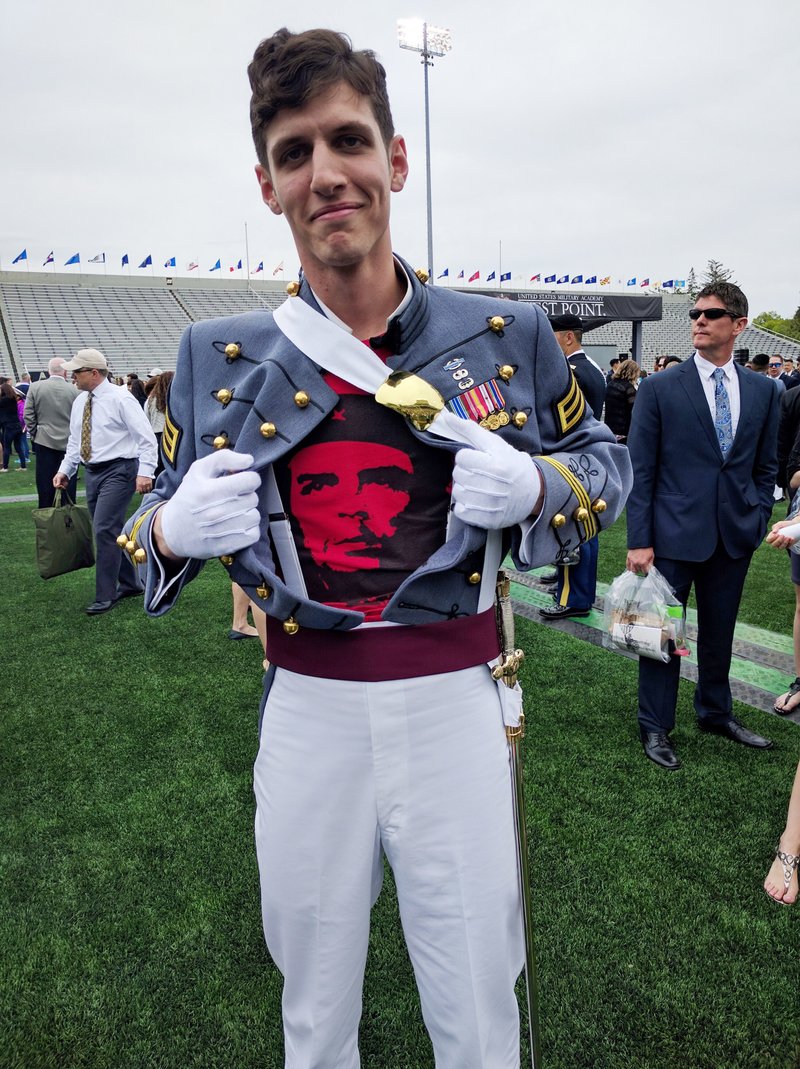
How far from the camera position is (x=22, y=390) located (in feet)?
61.4

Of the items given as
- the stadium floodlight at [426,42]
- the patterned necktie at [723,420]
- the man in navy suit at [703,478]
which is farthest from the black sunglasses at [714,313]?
the stadium floodlight at [426,42]

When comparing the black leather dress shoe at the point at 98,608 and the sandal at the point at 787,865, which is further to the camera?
the black leather dress shoe at the point at 98,608

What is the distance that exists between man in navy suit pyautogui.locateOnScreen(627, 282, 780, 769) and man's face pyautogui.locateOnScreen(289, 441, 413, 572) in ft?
8.00

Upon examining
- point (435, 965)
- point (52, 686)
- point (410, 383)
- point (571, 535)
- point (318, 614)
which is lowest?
point (52, 686)

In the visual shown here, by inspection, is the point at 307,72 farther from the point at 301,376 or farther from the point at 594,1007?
the point at 594,1007

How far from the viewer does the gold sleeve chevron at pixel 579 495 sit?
53.2 inches

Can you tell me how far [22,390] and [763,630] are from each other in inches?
727

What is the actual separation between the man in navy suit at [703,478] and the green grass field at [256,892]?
505mm

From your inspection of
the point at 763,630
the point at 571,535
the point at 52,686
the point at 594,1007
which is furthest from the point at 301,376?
the point at 763,630

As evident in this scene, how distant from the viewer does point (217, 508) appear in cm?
124

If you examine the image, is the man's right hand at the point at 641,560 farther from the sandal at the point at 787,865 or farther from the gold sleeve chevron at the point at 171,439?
the gold sleeve chevron at the point at 171,439

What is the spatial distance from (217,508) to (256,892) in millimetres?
2027

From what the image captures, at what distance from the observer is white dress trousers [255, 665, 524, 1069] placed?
1345mm

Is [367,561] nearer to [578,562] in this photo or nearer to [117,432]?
[578,562]
